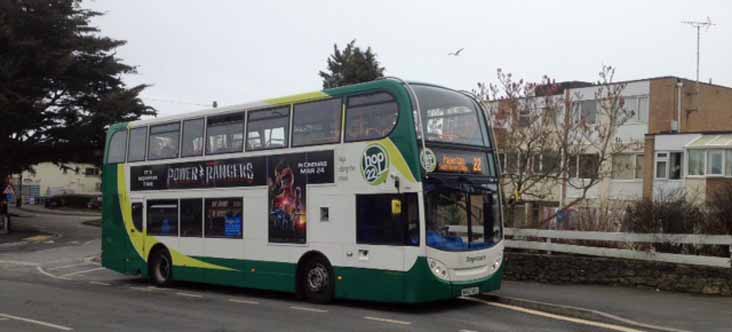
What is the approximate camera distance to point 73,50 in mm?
40156

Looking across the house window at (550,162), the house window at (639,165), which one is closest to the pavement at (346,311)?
the house window at (550,162)

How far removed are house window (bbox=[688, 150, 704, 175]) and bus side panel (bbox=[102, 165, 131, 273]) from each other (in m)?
28.5

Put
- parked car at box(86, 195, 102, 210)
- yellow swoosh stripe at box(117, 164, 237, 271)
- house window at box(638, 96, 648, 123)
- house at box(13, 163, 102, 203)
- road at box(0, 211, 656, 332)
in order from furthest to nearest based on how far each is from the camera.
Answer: house at box(13, 163, 102, 203) → parked car at box(86, 195, 102, 210) → house window at box(638, 96, 648, 123) → yellow swoosh stripe at box(117, 164, 237, 271) → road at box(0, 211, 656, 332)

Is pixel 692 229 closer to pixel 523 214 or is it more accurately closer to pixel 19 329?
pixel 523 214

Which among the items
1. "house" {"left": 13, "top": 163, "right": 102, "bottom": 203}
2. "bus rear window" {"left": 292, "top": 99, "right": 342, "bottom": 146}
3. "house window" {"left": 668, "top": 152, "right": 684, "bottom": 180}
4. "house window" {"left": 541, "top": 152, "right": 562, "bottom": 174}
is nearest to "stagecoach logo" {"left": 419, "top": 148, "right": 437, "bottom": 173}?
"bus rear window" {"left": 292, "top": 99, "right": 342, "bottom": 146}

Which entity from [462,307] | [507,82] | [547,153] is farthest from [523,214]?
[462,307]

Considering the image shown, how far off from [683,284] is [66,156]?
3653 cm

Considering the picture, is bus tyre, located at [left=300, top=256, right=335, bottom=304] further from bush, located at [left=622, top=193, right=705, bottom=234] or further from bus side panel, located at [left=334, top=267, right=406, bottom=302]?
bush, located at [left=622, top=193, right=705, bottom=234]

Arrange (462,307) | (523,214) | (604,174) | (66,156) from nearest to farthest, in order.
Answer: (462,307), (523,214), (604,174), (66,156)

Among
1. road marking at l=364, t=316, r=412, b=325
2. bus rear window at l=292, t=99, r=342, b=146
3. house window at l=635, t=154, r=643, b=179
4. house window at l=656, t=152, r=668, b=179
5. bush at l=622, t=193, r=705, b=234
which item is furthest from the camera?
house window at l=635, t=154, r=643, b=179

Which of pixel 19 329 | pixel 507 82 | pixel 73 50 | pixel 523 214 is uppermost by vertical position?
pixel 73 50

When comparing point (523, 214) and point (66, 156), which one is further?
point (66, 156)

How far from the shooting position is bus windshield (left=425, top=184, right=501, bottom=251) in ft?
42.6

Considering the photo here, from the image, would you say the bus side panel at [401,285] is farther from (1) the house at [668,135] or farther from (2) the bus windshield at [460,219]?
(1) the house at [668,135]
